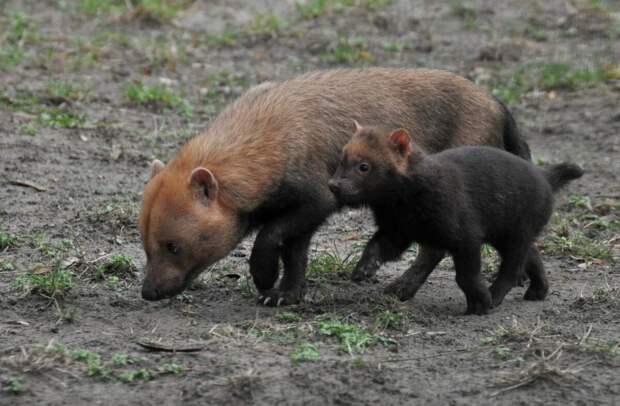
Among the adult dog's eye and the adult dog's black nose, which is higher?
the adult dog's black nose

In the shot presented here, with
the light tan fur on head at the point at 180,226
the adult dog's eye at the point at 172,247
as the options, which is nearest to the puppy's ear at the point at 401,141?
the light tan fur on head at the point at 180,226

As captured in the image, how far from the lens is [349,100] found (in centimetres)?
873

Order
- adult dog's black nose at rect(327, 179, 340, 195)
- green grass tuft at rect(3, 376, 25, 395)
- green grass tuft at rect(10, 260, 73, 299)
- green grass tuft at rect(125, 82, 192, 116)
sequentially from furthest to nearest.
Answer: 1. green grass tuft at rect(125, 82, 192, 116)
2. green grass tuft at rect(10, 260, 73, 299)
3. adult dog's black nose at rect(327, 179, 340, 195)
4. green grass tuft at rect(3, 376, 25, 395)

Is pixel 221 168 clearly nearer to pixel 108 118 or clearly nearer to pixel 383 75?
pixel 383 75

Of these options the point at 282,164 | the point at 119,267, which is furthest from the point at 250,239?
the point at 282,164

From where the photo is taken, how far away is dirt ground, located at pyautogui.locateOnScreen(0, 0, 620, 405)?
6.58 metres

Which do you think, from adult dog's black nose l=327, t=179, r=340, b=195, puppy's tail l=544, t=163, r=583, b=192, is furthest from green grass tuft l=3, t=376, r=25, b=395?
puppy's tail l=544, t=163, r=583, b=192

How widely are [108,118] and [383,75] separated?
4.55m

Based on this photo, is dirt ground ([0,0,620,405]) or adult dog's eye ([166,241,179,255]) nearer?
dirt ground ([0,0,620,405])

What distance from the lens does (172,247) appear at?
25.3 ft

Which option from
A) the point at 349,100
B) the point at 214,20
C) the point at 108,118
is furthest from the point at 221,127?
the point at 214,20

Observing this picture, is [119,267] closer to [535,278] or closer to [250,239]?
[250,239]

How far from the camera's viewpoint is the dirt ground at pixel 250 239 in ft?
21.6

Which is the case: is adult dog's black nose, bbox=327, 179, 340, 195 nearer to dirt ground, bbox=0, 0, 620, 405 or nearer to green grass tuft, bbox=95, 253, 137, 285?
dirt ground, bbox=0, 0, 620, 405
